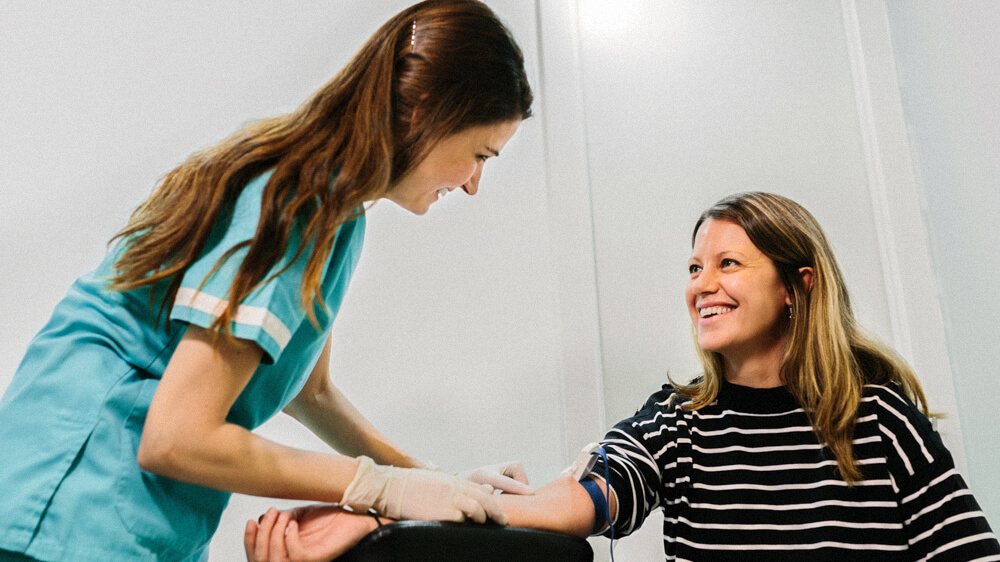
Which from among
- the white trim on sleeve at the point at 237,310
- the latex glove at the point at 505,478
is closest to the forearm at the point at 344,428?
the latex glove at the point at 505,478

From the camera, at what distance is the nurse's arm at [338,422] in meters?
1.37

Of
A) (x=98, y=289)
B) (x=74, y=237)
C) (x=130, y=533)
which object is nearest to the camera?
(x=130, y=533)

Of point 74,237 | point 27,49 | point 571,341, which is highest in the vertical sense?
point 27,49

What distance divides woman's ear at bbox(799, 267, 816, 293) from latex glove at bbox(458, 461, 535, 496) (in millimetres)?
655

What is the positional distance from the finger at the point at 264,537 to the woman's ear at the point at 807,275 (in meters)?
1.04

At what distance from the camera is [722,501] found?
1216mm

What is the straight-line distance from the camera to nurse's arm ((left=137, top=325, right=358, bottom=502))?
2.61 ft

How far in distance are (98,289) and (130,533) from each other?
1.05ft

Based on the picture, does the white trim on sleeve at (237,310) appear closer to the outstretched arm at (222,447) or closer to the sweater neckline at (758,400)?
the outstretched arm at (222,447)

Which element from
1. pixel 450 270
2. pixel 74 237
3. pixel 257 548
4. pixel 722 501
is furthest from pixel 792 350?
pixel 74 237

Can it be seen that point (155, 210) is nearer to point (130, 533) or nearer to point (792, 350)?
point (130, 533)

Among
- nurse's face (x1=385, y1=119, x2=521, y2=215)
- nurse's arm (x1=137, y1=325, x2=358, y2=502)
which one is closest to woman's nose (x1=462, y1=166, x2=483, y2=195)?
nurse's face (x1=385, y1=119, x2=521, y2=215)

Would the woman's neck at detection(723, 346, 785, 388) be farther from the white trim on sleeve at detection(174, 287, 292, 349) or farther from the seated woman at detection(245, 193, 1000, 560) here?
the white trim on sleeve at detection(174, 287, 292, 349)

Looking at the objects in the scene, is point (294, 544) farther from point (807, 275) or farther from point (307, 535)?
point (807, 275)
